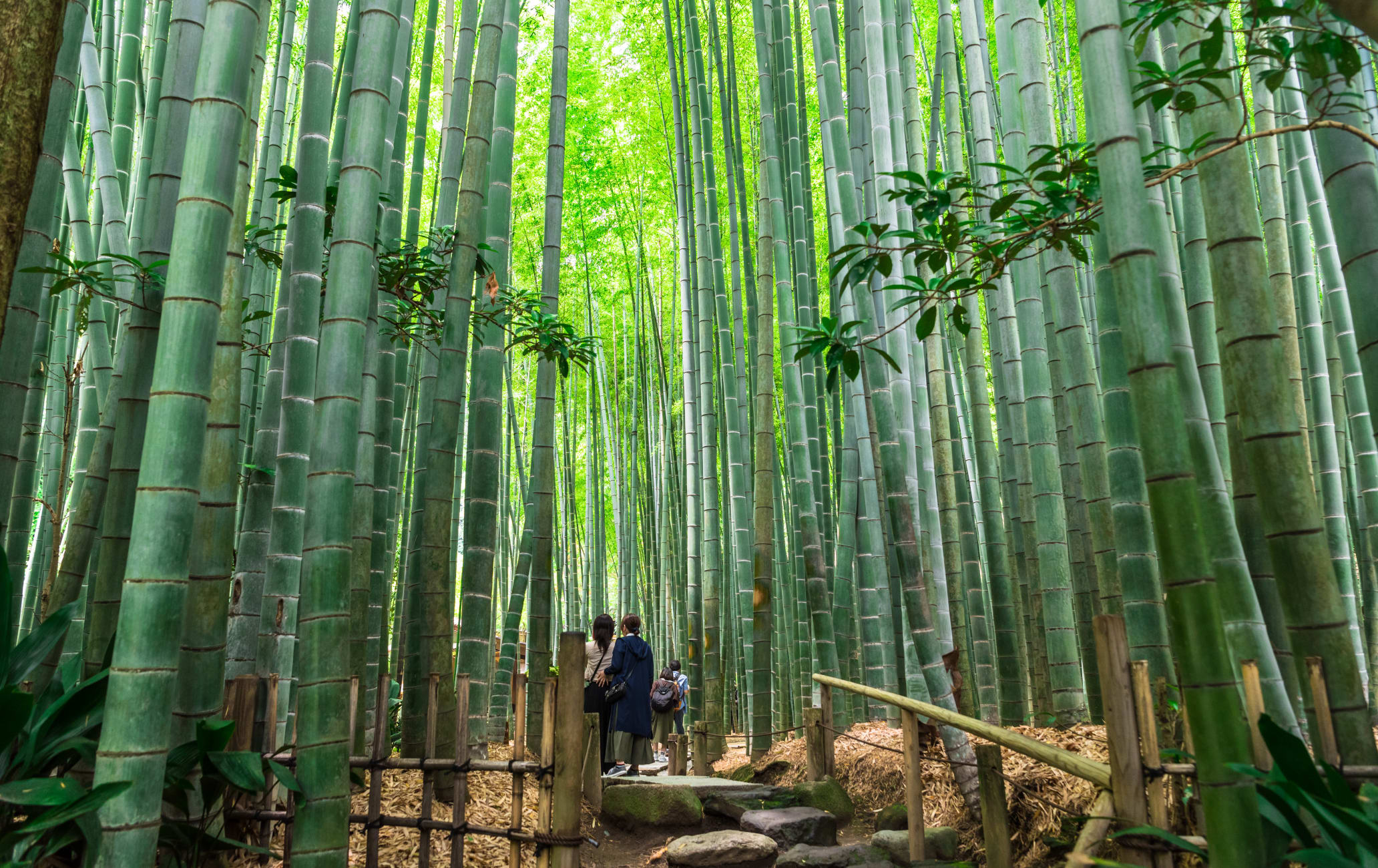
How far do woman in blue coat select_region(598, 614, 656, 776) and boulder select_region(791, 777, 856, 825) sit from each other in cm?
128

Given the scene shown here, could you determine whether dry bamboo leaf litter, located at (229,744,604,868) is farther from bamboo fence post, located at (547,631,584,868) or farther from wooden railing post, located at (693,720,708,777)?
wooden railing post, located at (693,720,708,777)

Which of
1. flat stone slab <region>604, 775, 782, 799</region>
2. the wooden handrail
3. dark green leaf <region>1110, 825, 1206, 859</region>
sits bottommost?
flat stone slab <region>604, 775, 782, 799</region>

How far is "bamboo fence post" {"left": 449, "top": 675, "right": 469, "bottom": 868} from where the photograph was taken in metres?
2.12

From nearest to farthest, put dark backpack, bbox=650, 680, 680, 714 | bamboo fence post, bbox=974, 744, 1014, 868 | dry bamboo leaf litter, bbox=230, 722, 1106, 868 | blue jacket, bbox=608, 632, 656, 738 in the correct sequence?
1. bamboo fence post, bbox=974, 744, 1014, 868
2. dry bamboo leaf litter, bbox=230, 722, 1106, 868
3. blue jacket, bbox=608, 632, 656, 738
4. dark backpack, bbox=650, 680, 680, 714

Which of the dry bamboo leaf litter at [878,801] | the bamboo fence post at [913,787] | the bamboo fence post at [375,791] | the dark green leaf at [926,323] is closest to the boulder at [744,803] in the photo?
the dry bamboo leaf litter at [878,801]

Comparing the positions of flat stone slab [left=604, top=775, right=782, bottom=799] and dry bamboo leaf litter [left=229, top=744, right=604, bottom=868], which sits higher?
dry bamboo leaf litter [left=229, top=744, right=604, bottom=868]

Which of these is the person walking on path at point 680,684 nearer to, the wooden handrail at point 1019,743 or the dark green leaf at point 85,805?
the wooden handrail at point 1019,743

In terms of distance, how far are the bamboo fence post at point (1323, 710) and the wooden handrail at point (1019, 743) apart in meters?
0.41

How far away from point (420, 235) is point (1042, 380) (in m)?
2.29

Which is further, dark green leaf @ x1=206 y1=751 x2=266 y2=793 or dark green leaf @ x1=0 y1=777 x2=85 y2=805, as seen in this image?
dark green leaf @ x1=206 y1=751 x2=266 y2=793

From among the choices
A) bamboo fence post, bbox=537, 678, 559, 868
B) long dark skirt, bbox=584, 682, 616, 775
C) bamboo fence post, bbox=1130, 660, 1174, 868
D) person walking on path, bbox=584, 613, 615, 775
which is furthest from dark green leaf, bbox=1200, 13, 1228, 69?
long dark skirt, bbox=584, 682, 616, 775

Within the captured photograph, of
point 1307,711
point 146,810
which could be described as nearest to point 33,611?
point 146,810

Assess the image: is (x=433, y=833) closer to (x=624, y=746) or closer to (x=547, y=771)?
(x=547, y=771)

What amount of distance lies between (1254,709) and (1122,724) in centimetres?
33
